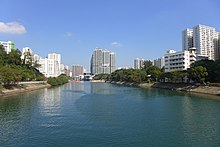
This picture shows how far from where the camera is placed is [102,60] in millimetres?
187000

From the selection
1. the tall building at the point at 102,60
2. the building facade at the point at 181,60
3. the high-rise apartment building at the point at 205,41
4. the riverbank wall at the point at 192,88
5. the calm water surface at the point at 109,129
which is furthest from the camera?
the tall building at the point at 102,60

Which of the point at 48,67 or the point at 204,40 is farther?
the point at 48,67

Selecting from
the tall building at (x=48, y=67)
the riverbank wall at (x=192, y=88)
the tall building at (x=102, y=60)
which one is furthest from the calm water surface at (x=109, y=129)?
the tall building at (x=102, y=60)

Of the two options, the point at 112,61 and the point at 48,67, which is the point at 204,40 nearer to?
the point at 48,67

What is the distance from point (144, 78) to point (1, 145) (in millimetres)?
68307

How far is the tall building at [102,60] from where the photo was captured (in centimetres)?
18550

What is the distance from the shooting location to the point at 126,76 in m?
97.9

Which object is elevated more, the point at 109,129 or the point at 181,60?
the point at 181,60

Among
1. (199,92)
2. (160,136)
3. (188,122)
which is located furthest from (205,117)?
(199,92)

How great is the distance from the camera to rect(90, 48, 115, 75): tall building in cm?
18550

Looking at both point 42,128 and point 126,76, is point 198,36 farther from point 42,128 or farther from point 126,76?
point 42,128

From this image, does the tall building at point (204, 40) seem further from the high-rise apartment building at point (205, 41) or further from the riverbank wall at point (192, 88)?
the riverbank wall at point (192, 88)

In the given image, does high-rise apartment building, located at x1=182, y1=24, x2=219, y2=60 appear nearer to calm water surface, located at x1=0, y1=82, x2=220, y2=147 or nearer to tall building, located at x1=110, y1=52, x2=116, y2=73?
calm water surface, located at x1=0, y1=82, x2=220, y2=147


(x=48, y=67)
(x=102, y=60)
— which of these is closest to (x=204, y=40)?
(x=48, y=67)
